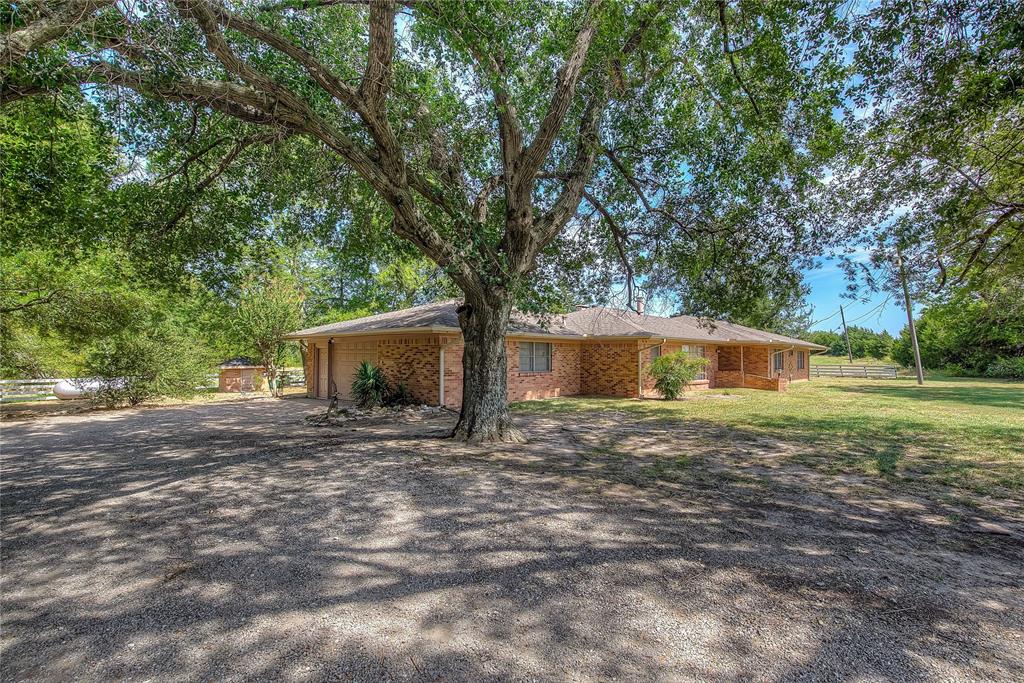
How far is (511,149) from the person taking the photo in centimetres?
793

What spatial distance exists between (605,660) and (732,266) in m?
9.64

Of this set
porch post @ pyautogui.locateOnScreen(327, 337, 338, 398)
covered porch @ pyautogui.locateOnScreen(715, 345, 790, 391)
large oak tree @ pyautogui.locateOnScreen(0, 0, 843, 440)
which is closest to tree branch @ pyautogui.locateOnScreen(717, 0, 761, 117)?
large oak tree @ pyautogui.locateOnScreen(0, 0, 843, 440)

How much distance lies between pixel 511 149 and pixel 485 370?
369cm

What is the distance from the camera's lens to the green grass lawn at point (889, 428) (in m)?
6.25

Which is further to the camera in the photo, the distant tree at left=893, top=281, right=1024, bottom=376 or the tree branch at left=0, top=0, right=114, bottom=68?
the distant tree at left=893, top=281, right=1024, bottom=376

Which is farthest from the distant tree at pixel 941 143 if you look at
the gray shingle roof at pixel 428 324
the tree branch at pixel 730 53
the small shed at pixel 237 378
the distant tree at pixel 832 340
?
the distant tree at pixel 832 340

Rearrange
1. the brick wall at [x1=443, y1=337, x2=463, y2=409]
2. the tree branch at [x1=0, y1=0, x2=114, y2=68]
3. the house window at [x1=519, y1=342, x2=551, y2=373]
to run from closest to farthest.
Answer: the tree branch at [x1=0, y1=0, x2=114, y2=68], the brick wall at [x1=443, y1=337, x2=463, y2=409], the house window at [x1=519, y1=342, x2=551, y2=373]

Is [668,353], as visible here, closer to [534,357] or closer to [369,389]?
[534,357]

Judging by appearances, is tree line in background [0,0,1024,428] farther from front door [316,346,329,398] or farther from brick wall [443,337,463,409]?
front door [316,346,329,398]

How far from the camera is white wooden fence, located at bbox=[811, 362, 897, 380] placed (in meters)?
30.9

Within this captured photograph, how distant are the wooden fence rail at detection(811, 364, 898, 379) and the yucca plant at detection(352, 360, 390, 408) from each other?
104 ft

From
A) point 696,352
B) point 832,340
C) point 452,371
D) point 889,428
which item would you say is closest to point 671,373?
point 696,352

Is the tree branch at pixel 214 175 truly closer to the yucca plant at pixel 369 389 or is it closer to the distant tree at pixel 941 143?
the yucca plant at pixel 369 389

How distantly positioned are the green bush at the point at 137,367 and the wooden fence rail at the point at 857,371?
37.0 metres
